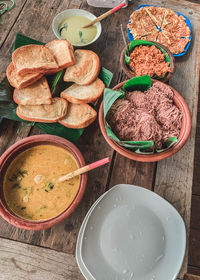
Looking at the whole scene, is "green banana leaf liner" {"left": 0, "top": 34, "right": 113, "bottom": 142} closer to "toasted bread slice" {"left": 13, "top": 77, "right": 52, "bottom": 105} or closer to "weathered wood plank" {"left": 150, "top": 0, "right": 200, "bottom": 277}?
"toasted bread slice" {"left": 13, "top": 77, "right": 52, "bottom": 105}

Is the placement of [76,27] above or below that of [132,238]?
above

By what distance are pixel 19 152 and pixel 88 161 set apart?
0.31m

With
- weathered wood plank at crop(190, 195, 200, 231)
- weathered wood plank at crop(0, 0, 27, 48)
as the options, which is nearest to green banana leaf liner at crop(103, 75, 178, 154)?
weathered wood plank at crop(0, 0, 27, 48)

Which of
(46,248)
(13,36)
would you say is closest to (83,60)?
(13,36)

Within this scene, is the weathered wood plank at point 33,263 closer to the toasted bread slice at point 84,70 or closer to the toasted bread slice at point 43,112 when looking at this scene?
the toasted bread slice at point 43,112

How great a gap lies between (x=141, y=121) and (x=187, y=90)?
1.50 ft

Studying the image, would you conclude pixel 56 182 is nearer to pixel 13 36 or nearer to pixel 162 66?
pixel 162 66

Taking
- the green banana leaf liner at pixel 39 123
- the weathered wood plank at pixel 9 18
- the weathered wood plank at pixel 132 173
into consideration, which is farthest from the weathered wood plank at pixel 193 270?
the weathered wood plank at pixel 9 18

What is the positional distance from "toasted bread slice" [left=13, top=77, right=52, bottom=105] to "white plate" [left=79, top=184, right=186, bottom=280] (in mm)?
536

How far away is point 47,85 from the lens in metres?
1.10

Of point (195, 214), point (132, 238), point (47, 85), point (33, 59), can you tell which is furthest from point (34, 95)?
point (195, 214)

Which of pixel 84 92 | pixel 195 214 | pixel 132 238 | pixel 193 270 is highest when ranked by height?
pixel 84 92

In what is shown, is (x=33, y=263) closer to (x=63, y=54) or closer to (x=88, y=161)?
(x=88, y=161)

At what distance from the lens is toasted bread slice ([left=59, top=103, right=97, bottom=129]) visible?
106cm
